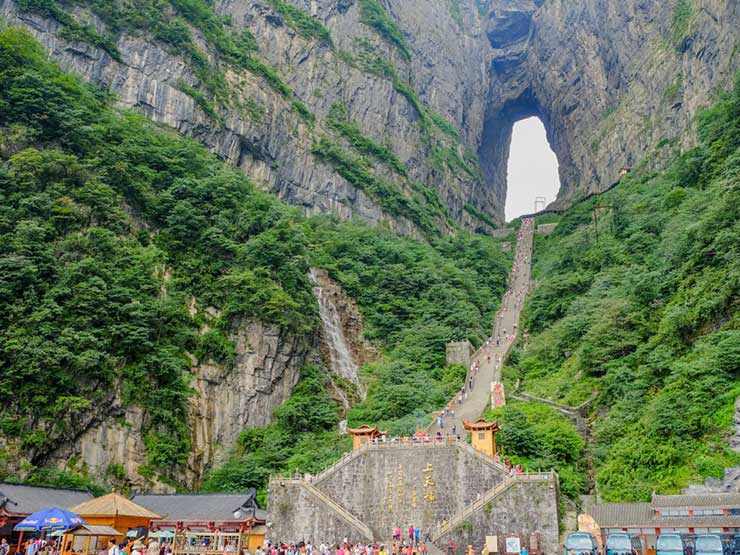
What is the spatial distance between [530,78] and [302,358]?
235 feet

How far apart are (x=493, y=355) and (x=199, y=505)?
2168 cm

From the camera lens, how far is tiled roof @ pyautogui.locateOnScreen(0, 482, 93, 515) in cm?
2230

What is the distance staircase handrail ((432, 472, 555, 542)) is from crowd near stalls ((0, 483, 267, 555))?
704cm

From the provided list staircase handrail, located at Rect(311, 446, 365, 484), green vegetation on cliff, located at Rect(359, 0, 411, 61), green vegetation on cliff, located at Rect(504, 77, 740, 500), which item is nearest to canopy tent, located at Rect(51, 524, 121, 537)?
staircase handrail, located at Rect(311, 446, 365, 484)

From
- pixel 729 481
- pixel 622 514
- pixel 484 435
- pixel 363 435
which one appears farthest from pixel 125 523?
pixel 729 481

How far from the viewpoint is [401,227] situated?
62656mm

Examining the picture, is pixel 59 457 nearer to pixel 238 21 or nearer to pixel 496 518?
pixel 496 518

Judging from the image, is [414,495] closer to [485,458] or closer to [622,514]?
[485,458]

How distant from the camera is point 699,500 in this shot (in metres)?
20.3

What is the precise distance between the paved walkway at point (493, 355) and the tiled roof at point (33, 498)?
1492cm

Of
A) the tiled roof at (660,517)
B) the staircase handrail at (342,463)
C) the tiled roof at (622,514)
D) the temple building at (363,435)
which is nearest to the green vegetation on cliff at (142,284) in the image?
the temple building at (363,435)

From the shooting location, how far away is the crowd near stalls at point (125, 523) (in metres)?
19.3

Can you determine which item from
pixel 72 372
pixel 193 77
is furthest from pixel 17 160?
pixel 193 77

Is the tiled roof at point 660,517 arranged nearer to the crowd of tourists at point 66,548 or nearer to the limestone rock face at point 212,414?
the crowd of tourists at point 66,548
